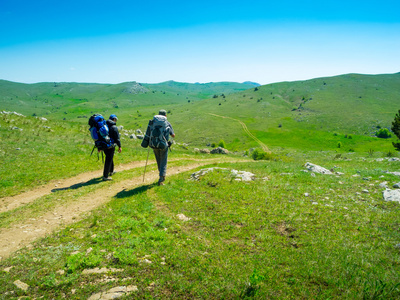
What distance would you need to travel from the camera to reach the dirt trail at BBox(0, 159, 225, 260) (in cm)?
727

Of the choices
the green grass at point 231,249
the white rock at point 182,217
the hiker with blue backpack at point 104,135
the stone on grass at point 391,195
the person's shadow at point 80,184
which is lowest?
the person's shadow at point 80,184

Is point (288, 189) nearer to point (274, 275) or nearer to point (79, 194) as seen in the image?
point (274, 275)

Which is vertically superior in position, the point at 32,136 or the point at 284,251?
the point at 32,136

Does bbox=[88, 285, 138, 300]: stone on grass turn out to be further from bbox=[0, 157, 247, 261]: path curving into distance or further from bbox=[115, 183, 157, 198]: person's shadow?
bbox=[115, 183, 157, 198]: person's shadow

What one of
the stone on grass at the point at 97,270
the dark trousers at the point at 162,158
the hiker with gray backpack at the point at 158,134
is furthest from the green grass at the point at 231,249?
the hiker with gray backpack at the point at 158,134

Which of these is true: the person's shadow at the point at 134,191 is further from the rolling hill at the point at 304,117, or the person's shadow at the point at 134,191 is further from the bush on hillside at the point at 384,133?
the bush on hillside at the point at 384,133

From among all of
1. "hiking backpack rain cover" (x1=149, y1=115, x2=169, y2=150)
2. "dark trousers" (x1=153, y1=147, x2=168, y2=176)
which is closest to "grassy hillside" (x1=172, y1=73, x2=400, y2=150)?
"dark trousers" (x1=153, y1=147, x2=168, y2=176)

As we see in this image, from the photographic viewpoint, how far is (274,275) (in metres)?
5.51

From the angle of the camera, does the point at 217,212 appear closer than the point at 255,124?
Answer: Yes

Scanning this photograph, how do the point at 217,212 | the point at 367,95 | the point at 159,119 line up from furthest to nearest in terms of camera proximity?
the point at 367,95, the point at 159,119, the point at 217,212

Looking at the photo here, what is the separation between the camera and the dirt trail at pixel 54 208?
23.9ft

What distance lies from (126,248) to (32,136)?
2225 cm

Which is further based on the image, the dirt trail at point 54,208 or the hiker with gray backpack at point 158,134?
the hiker with gray backpack at point 158,134

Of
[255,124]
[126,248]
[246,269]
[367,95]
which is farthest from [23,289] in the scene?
[367,95]
